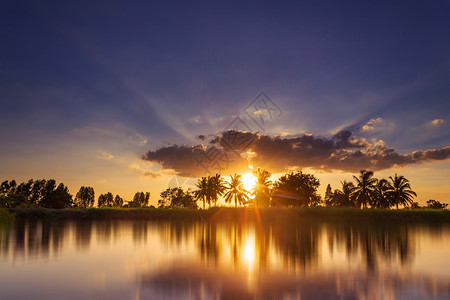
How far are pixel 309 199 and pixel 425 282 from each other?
242ft

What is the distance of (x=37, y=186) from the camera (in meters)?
123

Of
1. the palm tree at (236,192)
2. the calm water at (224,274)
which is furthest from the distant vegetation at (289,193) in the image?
the calm water at (224,274)

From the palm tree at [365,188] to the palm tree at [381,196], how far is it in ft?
4.29

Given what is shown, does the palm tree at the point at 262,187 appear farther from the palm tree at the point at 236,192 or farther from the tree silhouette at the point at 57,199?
the tree silhouette at the point at 57,199

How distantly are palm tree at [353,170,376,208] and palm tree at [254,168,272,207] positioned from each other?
932 inches

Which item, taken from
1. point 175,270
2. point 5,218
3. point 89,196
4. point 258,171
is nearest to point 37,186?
point 89,196

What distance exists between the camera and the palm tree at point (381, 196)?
79750mm

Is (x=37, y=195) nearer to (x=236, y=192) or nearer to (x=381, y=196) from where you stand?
(x=236, y=192)

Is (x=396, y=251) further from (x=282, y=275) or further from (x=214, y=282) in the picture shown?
(x=214, y=282)

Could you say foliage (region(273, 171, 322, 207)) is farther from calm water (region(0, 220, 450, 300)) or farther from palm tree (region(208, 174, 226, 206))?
calm water (region(0, 220, 450, 300))

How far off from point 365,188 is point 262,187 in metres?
27.0

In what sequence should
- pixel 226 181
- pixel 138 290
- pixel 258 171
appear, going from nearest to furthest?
pixel 138 290, pixel 258 171, pixel 226 181

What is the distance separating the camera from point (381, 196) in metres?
80.1

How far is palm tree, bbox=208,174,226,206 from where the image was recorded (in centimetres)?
9769
